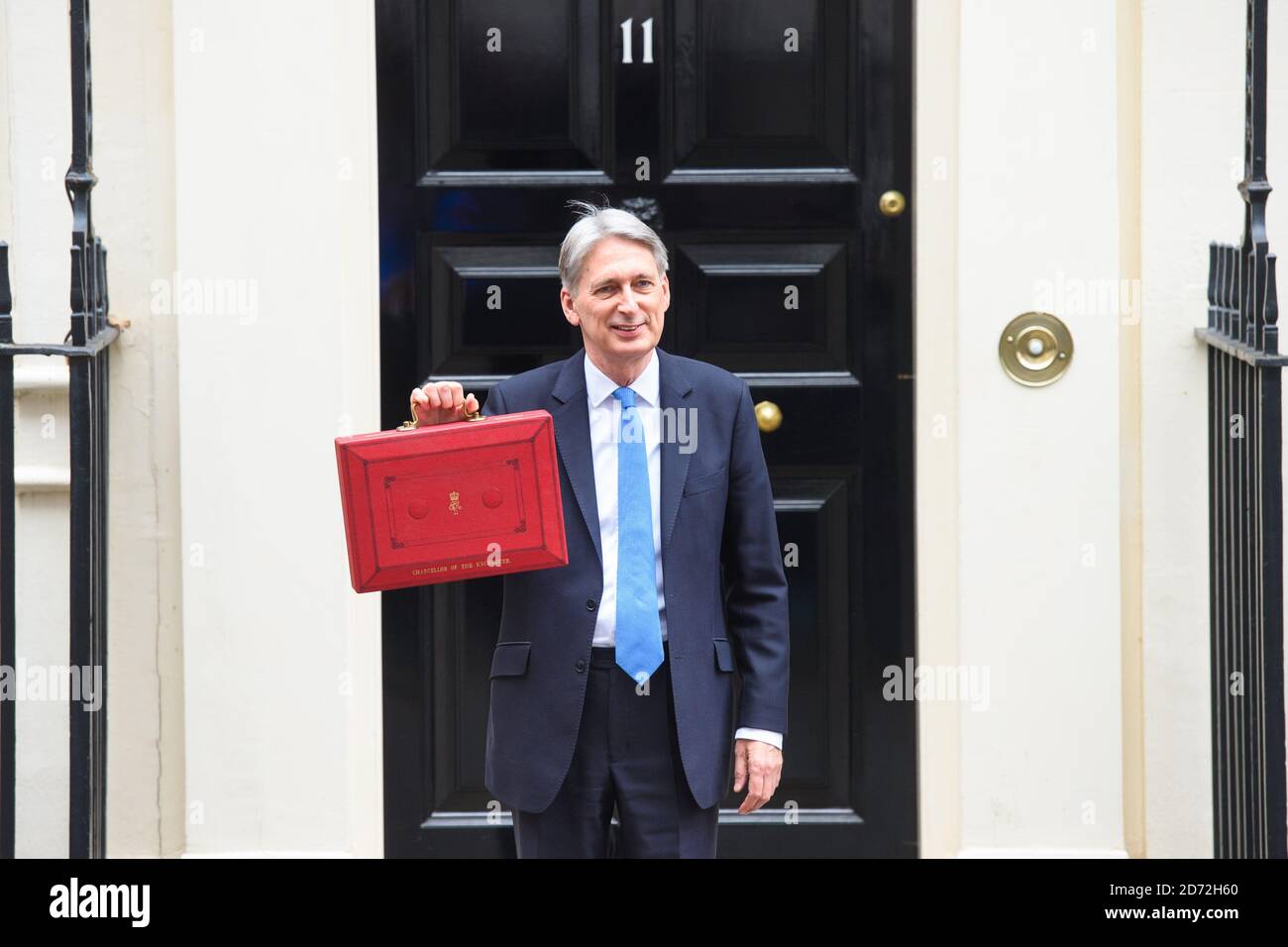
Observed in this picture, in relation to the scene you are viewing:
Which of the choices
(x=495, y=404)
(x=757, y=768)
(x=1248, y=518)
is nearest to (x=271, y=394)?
(x=495, y=404)

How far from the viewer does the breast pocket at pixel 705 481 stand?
3.40 meters

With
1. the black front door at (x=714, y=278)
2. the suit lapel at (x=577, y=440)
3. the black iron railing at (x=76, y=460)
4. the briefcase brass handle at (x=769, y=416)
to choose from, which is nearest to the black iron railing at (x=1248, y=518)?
the black front door at (x=714, y=278)

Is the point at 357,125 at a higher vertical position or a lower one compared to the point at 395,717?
higher

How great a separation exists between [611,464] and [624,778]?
64 cm

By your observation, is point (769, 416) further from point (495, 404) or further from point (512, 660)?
point (512, 660)

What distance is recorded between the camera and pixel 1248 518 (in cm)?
401

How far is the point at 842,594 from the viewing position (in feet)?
15.2

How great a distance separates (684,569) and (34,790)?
217cm

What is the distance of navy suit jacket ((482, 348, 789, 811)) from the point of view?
132 inches

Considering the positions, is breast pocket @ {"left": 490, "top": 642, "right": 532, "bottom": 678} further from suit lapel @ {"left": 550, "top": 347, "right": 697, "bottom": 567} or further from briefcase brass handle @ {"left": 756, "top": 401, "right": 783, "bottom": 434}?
briefcase brass handle @ {"left": 756, "top": 401, "right": 783, "bottom": 434}

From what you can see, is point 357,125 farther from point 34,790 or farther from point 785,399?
point 34,790

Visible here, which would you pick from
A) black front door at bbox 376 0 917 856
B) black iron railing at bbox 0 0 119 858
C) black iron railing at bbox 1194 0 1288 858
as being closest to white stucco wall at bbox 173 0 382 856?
black front door at bbox 376 0 917 856

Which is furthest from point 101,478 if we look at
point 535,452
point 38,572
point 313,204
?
point 535,452

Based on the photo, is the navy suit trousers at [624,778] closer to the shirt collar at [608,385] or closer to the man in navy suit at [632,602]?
the man in navy suit at [632,602]
